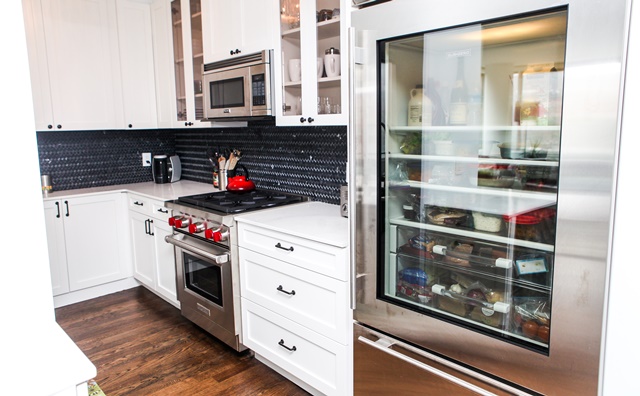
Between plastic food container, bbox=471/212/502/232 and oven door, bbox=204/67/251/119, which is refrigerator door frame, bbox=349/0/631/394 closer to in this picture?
plastic food container, bbox=471/212/502/232

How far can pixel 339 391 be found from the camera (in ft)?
6.83

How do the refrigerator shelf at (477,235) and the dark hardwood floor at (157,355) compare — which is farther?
the dark hardwood floor at (157,355)

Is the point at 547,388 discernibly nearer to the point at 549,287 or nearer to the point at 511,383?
the point at 511,383

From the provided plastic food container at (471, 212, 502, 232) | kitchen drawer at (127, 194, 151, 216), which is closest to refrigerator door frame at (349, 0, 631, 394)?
plastic food container at (471, 212, 502, 232)

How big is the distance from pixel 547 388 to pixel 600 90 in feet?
2.79

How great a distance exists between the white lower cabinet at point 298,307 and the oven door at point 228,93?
0.77m

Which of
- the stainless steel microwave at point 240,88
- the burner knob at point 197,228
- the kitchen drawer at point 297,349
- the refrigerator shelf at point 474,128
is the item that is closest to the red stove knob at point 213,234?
the burner knob at point 197,228

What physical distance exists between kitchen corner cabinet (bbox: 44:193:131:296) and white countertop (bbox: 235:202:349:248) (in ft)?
5.54

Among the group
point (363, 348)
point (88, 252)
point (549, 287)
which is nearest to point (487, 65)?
point (549, 287)

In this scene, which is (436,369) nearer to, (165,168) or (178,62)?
(178,62)

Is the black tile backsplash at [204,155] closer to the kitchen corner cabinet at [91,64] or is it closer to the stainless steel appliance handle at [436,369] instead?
the kitchen corner cabinet at [91,64]

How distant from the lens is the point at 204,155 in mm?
3994

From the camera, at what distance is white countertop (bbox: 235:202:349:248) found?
2072mm

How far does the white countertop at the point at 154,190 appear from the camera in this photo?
336 centimetres
